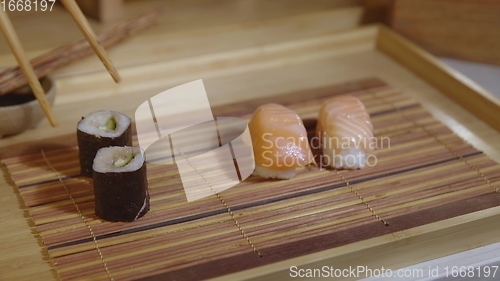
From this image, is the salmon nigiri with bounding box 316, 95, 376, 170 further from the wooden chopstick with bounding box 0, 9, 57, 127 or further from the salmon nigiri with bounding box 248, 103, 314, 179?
the wooden chopstick with bounding box 0, 9, 57, 127

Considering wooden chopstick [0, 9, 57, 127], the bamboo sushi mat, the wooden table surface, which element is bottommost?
the bamboo sushi mat

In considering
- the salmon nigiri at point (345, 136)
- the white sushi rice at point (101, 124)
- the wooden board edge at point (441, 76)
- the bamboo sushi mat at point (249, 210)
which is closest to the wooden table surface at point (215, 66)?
the wooden board edge at point (441, 76)

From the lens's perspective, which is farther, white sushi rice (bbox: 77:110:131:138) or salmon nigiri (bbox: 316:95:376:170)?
salmon nigiri (bbox: 316:95:376:170)

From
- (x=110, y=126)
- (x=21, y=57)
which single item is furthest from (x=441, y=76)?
(x=21, y=57)

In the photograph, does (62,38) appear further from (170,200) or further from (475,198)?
(475,198)

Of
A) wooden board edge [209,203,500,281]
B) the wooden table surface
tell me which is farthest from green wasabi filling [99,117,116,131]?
wooden board edge [209,203,500,281]

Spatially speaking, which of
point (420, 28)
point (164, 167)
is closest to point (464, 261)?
point (164, 167)

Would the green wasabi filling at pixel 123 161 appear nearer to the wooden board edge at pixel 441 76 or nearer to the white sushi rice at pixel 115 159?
the white sushi rice at pixel 115 159
